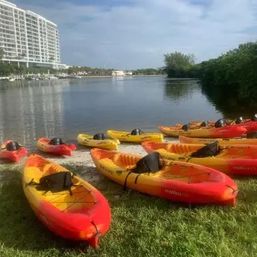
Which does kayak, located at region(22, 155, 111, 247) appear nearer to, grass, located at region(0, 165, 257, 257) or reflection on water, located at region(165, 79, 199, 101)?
grass, located at region(0, 165, 257, 257)

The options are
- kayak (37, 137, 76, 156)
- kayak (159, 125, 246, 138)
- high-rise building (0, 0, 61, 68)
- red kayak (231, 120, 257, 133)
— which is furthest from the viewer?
high-rise building (0, 0, 61, 68)

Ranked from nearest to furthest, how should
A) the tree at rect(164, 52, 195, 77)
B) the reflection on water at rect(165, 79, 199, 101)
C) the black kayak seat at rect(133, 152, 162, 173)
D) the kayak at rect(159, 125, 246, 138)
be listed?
the black kayak seat at rect(133, 152, 162, 173) < the kayak at rect(159, 125, 246, 138) < the reflection on water at rect(165, 79, 199, 101) < the tree at rect(164, 52, 195, 77)

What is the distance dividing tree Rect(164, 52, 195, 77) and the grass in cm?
10875

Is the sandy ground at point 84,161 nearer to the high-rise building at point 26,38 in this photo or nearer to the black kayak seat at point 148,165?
the black kayak seat at point 148,165

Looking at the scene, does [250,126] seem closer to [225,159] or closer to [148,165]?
[225,159]

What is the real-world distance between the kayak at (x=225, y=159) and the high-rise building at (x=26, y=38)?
435 ft

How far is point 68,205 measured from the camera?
7.12 meters

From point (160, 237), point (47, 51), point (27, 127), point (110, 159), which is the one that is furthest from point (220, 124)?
point (47, 51)

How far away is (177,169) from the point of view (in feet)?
28.4

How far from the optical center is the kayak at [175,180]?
7113 millimetres

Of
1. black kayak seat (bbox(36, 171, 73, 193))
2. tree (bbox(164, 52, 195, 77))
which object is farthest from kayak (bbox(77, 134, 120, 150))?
tree (bbox(164, 52, 195, 77))

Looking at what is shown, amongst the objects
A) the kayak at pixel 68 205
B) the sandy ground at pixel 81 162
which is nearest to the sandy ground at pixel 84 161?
the sandy ground at pixel 81 162

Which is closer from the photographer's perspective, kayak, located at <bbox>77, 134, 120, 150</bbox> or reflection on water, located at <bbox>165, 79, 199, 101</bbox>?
kayak, located at <bbox>77, 134, 120, 150</bbox>

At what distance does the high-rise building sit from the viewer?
485 ft
